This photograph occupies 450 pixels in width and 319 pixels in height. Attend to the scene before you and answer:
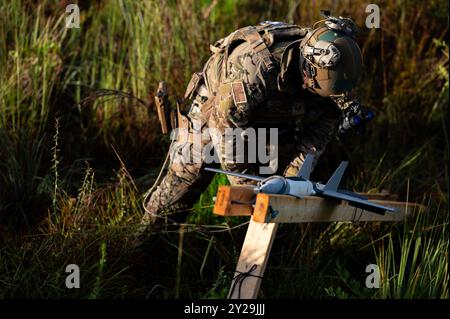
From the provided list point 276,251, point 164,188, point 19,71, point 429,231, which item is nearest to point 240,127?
point 164,188

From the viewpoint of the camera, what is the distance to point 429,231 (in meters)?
4.91

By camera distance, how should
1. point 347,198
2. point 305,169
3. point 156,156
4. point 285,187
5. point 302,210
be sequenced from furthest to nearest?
point 156,156 < point 305,169 < point 347,198 < point 302,210 < point 285,187

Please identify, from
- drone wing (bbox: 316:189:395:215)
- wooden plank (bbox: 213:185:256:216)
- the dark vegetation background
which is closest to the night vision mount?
drone wing (bbox: 316:189:395:215)

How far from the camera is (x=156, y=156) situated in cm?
546

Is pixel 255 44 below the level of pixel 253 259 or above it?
above

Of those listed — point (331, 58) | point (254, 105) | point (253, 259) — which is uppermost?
point (331, 58)

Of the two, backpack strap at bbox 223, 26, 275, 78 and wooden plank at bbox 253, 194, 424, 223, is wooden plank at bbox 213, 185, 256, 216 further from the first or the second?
backpack strap at bbox 223, 26, 275, 78

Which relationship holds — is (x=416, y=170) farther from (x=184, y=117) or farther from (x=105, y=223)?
(x=105, y=223)

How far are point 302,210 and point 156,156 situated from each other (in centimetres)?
216

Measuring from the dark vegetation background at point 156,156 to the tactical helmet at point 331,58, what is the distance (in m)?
1.02

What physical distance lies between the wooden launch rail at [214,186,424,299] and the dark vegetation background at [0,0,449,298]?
1.64 ft

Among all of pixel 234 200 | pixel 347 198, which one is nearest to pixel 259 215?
pixel 234 200

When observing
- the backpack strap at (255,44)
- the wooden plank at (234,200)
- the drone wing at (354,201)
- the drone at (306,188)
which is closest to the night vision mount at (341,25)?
the backpack strap at (255,44)

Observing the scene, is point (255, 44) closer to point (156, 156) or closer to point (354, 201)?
point (354, 201)
